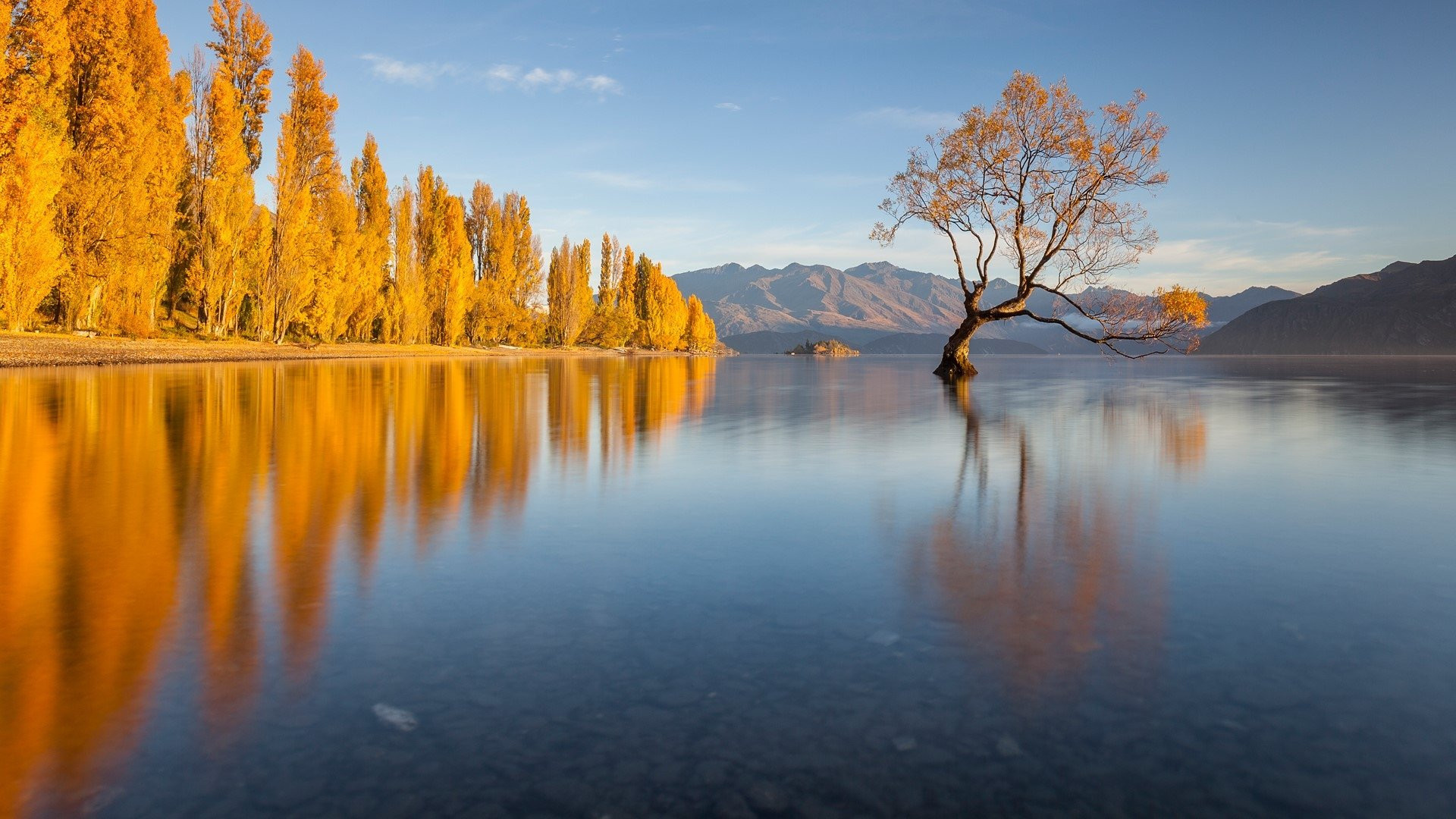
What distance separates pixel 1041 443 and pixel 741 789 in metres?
10.6

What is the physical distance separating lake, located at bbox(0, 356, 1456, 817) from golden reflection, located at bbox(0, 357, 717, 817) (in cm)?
3

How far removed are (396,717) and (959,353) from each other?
34435 mm

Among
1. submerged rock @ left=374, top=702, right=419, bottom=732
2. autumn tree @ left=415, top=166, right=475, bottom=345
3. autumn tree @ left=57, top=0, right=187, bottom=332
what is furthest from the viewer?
autumn tree @ left=415, top=166, right=475, bottom=345

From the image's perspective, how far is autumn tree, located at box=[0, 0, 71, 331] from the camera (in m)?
26.4

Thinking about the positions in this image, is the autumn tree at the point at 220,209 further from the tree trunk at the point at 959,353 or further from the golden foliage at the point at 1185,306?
the golden foliage at the point at 1185,306

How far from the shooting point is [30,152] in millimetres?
26531

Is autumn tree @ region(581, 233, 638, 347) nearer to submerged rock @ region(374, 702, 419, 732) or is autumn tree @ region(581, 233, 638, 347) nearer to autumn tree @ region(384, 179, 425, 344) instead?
autumn tree @ region(384, 179, 425, 344)

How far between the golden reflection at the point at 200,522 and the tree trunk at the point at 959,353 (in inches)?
794

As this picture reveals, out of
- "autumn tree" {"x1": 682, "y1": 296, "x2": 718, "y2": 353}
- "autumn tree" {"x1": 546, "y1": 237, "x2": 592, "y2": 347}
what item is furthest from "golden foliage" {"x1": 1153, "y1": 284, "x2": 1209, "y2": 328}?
"autumn tree" {"x1": 682, "y1": 296, "x2": 718, "y2": 353}

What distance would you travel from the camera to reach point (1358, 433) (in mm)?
12984

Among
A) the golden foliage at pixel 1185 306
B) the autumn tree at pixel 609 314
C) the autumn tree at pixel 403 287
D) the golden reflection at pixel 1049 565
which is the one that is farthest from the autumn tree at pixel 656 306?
the golden reflection at pixel 1049 565

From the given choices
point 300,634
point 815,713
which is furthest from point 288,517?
point 815,713

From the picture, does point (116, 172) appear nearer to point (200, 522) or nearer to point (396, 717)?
point (200, 522)

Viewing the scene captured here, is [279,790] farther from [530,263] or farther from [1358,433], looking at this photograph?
[530,263]
